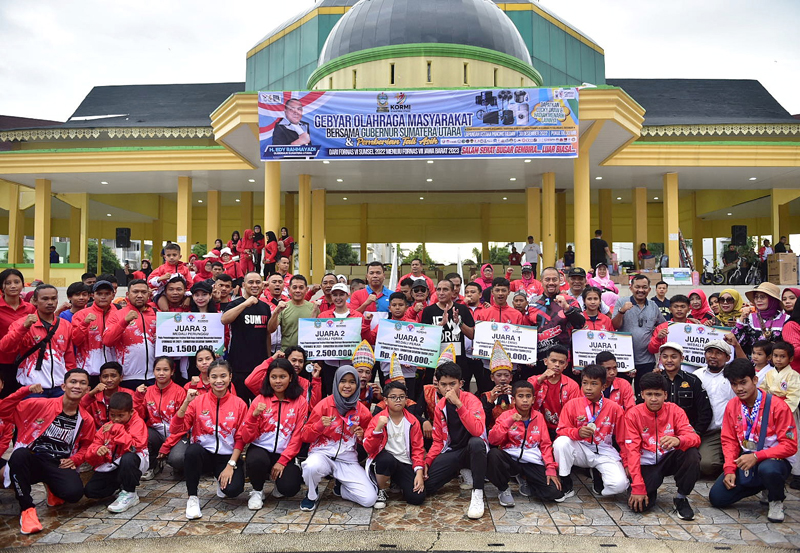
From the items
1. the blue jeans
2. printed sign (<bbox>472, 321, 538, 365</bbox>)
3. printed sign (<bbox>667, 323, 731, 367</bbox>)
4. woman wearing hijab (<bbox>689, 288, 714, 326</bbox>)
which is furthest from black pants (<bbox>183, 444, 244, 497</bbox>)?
woman wearing hijab (<bbox>689, 288, 714, 326</bbox>)

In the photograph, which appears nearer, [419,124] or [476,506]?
[476,506]

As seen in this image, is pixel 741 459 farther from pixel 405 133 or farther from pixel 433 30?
pixel 433 30

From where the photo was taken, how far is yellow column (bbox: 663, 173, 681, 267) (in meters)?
18.2

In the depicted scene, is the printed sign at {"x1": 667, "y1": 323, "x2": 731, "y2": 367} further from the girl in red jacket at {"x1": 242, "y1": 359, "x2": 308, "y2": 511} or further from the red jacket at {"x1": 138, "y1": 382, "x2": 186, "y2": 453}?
the red jacket at {"x1": 138, "y1": 382, "x2": 186, "y2": 453}

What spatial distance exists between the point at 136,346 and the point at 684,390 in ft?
18.4

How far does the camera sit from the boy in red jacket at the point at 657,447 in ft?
16.6

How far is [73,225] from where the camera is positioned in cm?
2369

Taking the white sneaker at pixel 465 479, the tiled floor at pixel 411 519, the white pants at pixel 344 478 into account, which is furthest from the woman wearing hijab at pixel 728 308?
the white pants at pixel 344 478

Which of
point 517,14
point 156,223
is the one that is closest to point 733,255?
point 517,14

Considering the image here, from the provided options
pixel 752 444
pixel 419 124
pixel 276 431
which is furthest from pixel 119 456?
pixel 419 124

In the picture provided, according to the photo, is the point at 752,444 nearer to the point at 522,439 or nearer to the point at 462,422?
the point at 522,439

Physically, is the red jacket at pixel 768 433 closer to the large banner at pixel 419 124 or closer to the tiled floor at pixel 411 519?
the tiled floor at pixel 411 519

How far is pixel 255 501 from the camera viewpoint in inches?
205

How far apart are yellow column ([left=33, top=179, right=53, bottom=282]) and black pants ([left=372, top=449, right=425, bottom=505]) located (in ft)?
55.1
